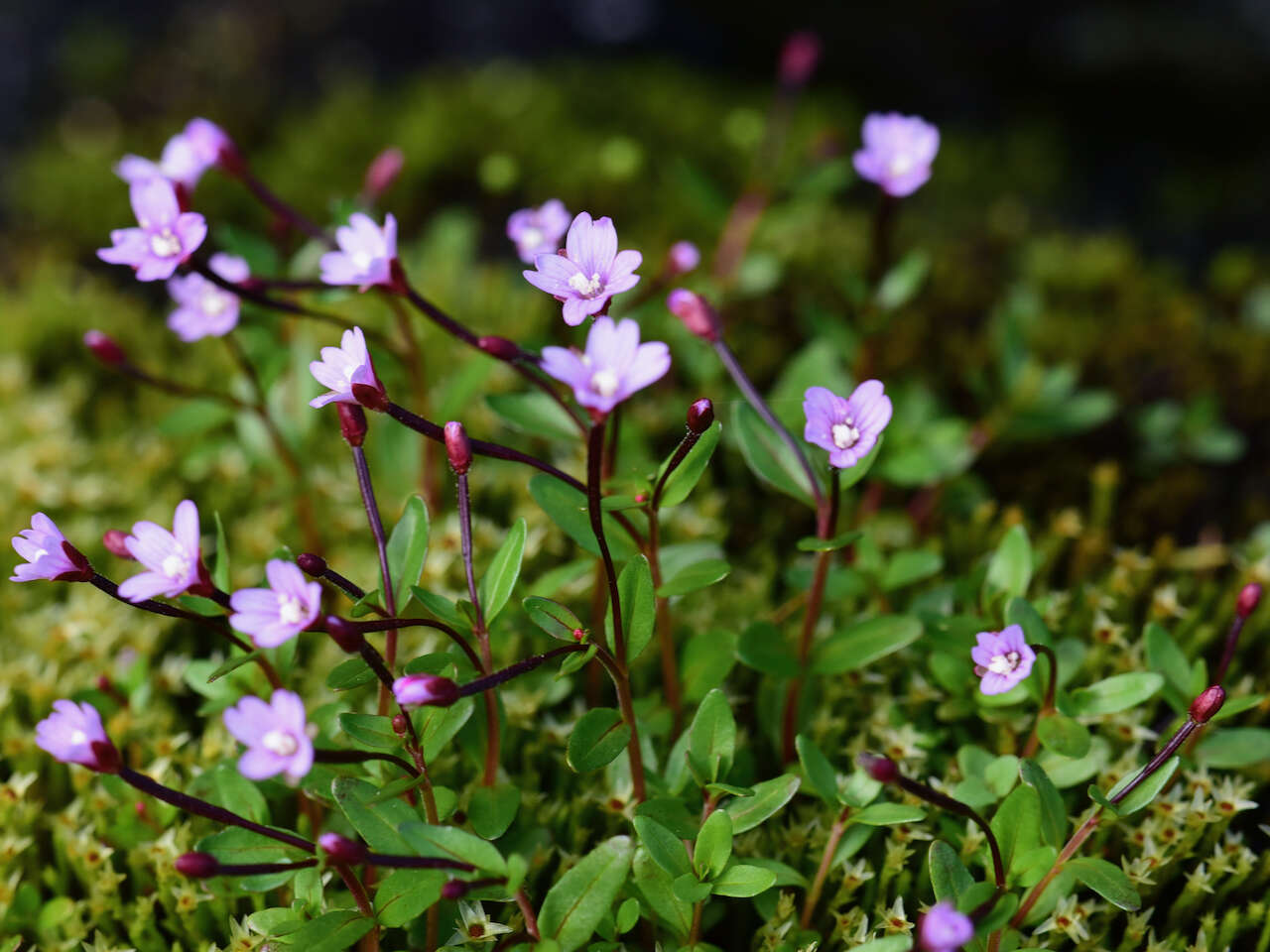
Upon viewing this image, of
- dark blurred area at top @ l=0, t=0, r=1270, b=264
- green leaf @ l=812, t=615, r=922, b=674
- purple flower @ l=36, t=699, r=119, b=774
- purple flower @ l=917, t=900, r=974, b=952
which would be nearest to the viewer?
purple flower @ l=917, t=900, r=974, b=952

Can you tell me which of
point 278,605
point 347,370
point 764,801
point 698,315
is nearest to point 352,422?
point 347,370

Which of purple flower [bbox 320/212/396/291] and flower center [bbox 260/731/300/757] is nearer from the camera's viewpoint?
flower center [bbox 260/731/300/757]

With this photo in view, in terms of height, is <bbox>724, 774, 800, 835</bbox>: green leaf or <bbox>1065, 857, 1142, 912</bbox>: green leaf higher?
<bbox>1065, 857, 1142, 912</bbox>: green leaf

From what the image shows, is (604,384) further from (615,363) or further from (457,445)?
(457,445)

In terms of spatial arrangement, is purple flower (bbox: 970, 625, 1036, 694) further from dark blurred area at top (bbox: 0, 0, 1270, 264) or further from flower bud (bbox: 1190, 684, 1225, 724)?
dark blurred area at top (bbox: 0, 0, 1270, 264)

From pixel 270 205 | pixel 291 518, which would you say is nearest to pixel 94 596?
pixel 291 518

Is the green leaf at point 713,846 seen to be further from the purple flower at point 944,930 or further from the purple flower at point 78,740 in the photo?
the purple flower at point 78,740

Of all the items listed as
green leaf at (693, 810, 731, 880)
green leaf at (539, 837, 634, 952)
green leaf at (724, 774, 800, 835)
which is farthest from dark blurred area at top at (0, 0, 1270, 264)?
green leaf at (539, 837, 634, 952)

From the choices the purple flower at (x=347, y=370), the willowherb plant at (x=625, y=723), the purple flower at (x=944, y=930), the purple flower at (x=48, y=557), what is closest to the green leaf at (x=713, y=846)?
the willowherb plant at (x=625, y=723)
